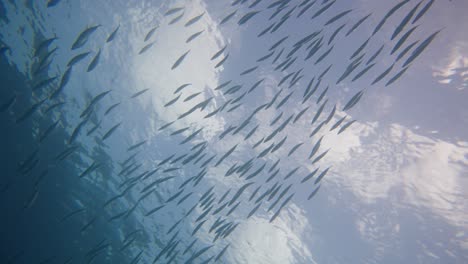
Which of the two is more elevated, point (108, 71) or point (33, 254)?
point (108, 71)

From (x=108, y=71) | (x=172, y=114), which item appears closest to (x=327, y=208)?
(x=172, y=114)

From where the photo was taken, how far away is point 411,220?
50.8 feet

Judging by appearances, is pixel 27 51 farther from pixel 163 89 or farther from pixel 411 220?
pixel 411 220

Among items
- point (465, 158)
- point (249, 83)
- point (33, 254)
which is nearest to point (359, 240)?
point (465, 158)

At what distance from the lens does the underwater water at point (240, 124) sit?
1011 cm

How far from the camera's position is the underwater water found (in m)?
10.1

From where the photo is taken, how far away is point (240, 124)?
9.92 metres

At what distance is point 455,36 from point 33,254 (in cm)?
2319

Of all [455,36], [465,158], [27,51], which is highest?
[27,51]

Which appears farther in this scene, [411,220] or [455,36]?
[411,220]

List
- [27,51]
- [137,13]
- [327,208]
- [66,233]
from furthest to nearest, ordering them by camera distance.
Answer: [66,233]
[327,208]
[27,51]
[137,13]

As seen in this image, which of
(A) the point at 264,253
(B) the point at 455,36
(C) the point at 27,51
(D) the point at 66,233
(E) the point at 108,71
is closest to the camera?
(B) the point at 455,36

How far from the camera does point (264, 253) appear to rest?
2158 cm

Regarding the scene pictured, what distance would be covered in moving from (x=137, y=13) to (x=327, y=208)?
13.8 m
